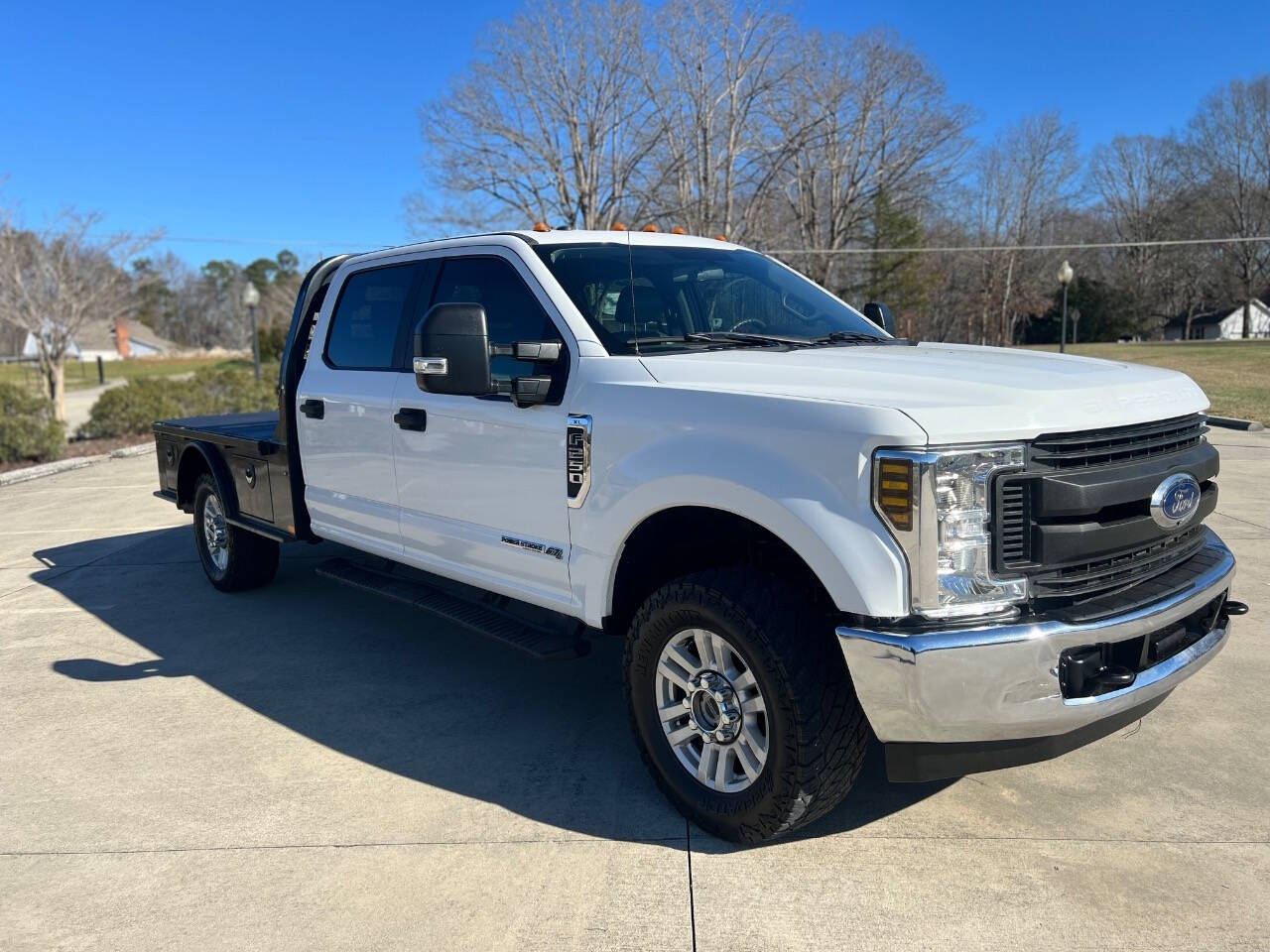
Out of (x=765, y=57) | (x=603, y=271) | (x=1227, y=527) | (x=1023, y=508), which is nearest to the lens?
(x=1023, y=508)

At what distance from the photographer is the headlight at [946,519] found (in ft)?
8.54

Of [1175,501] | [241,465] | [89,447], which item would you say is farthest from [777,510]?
[89,447]

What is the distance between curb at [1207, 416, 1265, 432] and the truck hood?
13.0 metres

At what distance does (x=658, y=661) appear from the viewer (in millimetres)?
3369

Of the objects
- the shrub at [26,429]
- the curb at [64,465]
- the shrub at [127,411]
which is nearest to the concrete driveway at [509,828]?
the curb at [64,465]

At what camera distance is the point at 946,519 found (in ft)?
8.63

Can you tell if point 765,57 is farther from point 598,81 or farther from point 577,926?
point 577,926

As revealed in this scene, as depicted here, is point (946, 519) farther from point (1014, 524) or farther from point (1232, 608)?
point (1232, 608)

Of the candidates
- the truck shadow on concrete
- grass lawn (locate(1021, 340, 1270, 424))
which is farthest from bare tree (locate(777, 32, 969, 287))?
the truck shadow on concrete

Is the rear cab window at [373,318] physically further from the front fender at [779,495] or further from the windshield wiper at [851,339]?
the windshield wiper at [851,339]

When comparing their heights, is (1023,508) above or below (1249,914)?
above

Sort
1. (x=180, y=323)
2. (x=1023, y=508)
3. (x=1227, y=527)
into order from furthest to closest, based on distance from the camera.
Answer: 1. (x=180, y=323)
2. (x=1227, y=527)
3. (x=1023, y=508)

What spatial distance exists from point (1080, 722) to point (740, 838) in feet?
3.67

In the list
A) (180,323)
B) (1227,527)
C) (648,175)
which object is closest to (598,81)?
(648,175)
